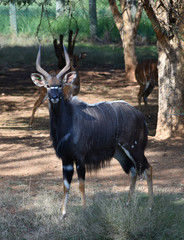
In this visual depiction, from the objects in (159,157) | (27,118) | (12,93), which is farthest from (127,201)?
(12,93)

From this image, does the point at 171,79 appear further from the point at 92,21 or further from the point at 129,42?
the point at 92,21

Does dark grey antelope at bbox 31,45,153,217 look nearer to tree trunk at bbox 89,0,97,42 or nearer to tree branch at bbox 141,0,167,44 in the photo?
tree branch at bbox 141,0,167,44

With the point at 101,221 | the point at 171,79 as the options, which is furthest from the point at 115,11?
the point at 101,221

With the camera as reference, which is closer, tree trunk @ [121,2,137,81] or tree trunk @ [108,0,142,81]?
tree trunk @ [108,0,142,81]

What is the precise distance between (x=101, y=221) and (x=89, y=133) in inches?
37.7

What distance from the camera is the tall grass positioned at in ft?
14.3

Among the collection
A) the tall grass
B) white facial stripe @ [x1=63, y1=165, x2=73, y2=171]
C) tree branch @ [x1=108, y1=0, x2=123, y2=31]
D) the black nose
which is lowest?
the tall grass

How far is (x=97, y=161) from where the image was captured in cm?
499

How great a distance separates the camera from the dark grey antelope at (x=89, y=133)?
479 centimetres

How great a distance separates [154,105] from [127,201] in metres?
9.08

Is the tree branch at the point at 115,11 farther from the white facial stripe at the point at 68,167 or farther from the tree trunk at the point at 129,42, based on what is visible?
the white facial stripe at the point at 68,167

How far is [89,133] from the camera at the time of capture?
16.1 feet

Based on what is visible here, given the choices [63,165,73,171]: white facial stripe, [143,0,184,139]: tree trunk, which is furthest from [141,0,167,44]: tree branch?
[63,165,73,171]: white facial stripe

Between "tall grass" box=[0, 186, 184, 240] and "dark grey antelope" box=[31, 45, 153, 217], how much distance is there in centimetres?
20
